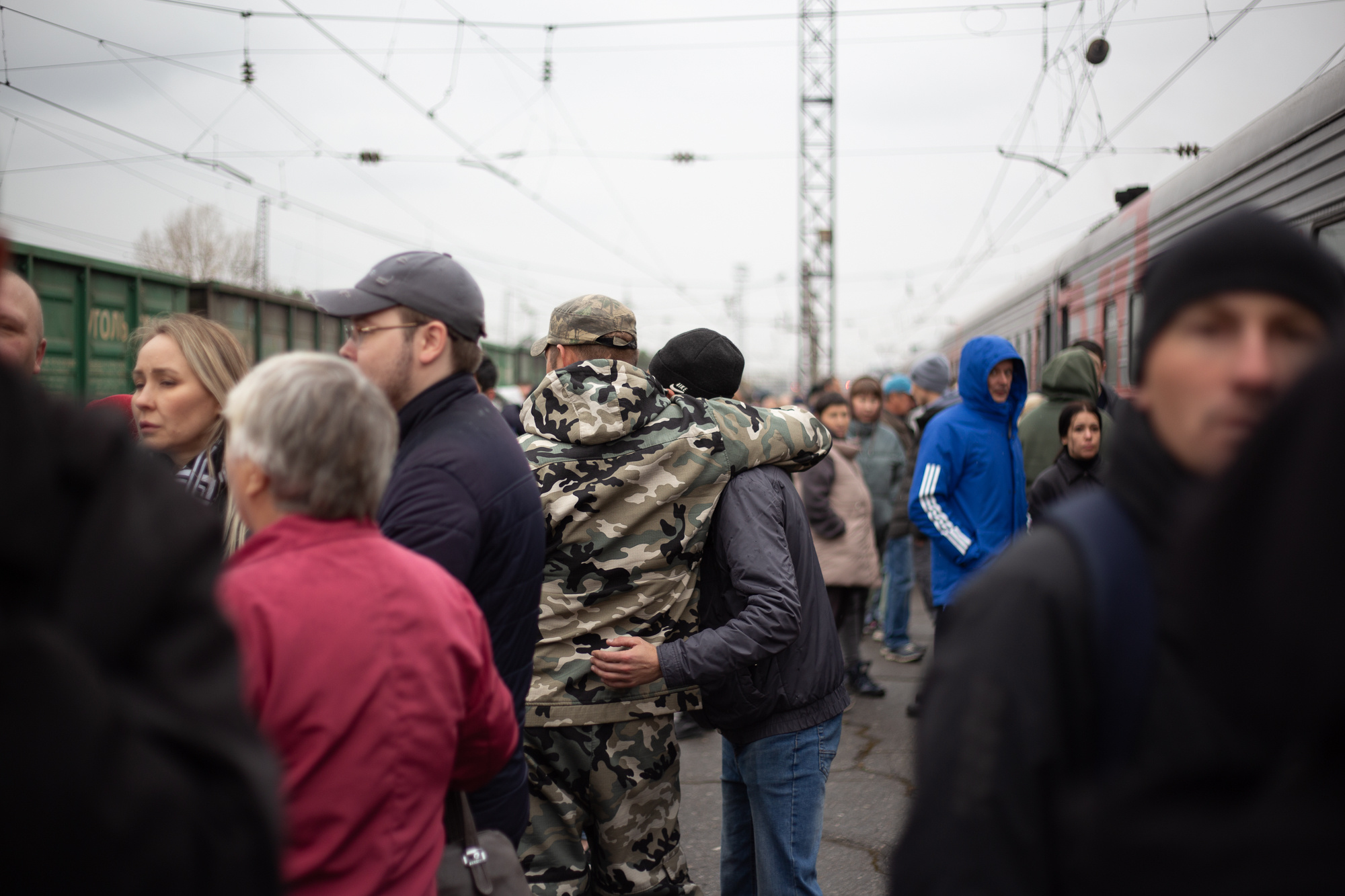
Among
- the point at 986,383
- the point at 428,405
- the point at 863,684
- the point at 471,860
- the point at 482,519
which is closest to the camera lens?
the point at 471,860

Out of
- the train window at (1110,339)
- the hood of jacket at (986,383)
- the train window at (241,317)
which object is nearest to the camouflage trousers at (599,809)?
the hood of jacket at (986,383)

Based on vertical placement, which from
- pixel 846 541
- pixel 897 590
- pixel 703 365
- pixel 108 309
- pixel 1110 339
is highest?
pixel 108 309

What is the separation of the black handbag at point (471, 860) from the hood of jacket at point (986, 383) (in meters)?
2.96

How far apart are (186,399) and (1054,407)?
4323mm

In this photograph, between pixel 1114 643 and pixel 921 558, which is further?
pixel 921 558

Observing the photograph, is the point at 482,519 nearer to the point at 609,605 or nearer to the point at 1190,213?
the point at 609,605

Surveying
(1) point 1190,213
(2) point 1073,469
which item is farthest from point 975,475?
(1) point 1190,213

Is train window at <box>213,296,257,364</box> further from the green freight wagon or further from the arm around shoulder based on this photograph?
the arm around shoulder

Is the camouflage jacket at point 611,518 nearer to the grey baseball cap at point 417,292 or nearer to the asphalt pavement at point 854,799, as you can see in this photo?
the grey baseball cap at point 417,292

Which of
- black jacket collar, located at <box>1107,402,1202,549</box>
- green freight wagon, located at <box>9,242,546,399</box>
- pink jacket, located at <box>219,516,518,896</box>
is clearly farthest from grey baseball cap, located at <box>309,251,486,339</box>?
green freight wagon, located at <box>9,242,546,399</box>

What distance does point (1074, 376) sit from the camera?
4.78 m

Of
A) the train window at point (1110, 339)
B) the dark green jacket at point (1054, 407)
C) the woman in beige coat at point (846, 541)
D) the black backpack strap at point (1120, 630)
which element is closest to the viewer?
the black backpack strap at point (1120, 630)

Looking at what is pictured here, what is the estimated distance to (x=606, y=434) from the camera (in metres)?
2.39

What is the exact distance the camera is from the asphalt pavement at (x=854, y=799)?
12.1 ft
